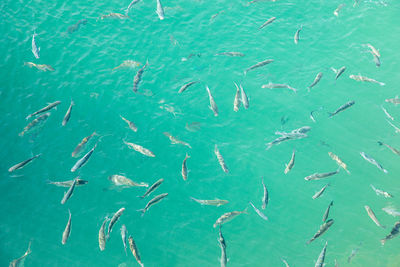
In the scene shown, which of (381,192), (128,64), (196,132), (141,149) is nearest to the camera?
(381,192)

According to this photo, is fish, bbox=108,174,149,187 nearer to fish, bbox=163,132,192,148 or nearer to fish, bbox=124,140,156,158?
fish, bbox=124,140,156,158

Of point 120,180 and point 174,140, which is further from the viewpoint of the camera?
point 174,140

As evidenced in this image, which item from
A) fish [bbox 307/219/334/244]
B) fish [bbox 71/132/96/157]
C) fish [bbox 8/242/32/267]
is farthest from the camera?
fish [bbox 71/132/96/157]

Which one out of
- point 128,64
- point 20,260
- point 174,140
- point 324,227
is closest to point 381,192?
point 324,227

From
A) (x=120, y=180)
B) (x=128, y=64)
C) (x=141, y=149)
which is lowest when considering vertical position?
(x=120, y=180)

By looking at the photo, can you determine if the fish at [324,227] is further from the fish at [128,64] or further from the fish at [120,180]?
the fish at [128,64]

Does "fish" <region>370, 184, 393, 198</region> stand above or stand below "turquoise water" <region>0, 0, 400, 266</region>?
below

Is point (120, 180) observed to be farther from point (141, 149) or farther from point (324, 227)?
point (324, 227)

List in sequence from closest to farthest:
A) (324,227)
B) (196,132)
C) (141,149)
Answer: (324,227) < (141,149) < (196,132)

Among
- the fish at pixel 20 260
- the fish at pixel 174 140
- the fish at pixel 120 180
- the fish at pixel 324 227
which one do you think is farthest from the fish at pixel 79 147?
the fish at pixel 324 227

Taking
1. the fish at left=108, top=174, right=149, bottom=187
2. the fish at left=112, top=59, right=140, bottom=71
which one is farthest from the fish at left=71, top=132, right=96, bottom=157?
the fish at left=112, top=59, right=140, bottom=71

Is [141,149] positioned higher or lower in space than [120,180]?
higher
